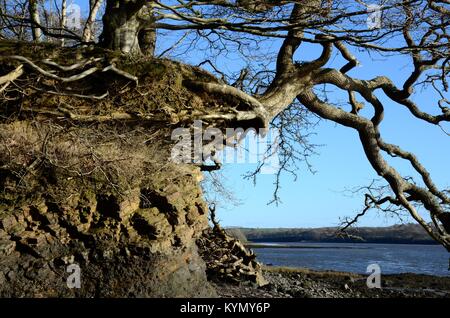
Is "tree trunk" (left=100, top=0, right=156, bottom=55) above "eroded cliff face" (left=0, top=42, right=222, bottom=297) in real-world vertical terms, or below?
above

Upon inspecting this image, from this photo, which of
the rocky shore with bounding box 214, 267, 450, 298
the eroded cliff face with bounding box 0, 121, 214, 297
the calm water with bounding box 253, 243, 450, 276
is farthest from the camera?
the calm water with bounding box 253, 243, 450, 276

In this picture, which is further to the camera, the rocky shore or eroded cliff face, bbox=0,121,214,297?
the rocky shore

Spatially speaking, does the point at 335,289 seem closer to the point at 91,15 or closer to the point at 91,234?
the point at 91,234

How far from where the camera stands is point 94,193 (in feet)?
28.0

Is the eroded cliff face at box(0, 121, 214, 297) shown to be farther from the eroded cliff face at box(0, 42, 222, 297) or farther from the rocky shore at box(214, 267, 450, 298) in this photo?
the rocky shore at box(214, 267, 450, 298)

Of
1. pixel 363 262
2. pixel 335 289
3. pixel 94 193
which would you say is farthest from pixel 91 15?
pixel 363 262

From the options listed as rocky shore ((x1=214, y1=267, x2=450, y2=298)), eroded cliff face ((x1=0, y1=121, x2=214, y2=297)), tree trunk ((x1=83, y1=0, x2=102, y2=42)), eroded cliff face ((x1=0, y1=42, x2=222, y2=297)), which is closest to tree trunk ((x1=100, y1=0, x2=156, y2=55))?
eroded cliff face ((x1=0, y1=42, x2=222, y2=297))

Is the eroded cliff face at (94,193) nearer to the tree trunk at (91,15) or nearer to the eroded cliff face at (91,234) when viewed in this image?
the eroded cliff face at (91,234)

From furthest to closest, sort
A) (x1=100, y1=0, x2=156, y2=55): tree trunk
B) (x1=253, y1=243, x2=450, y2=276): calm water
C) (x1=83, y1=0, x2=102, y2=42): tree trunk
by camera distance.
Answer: (x1=253, y1=243, x2=450, y2=276): calm water, (x1=83, y1=0, x2=102, y2=42): tree trunk, (x1=100, y1=0, x2=156, y2=55): tree trunk

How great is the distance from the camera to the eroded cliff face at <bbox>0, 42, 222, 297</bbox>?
26.0 feet

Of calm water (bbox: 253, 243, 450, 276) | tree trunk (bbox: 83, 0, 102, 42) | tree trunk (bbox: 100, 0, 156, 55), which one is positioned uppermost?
tree trunk (bbox: 83, 0, 102, 42)

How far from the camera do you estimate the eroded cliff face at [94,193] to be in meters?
7.92

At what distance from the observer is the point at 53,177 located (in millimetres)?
8422

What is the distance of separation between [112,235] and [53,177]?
1.24 meters
